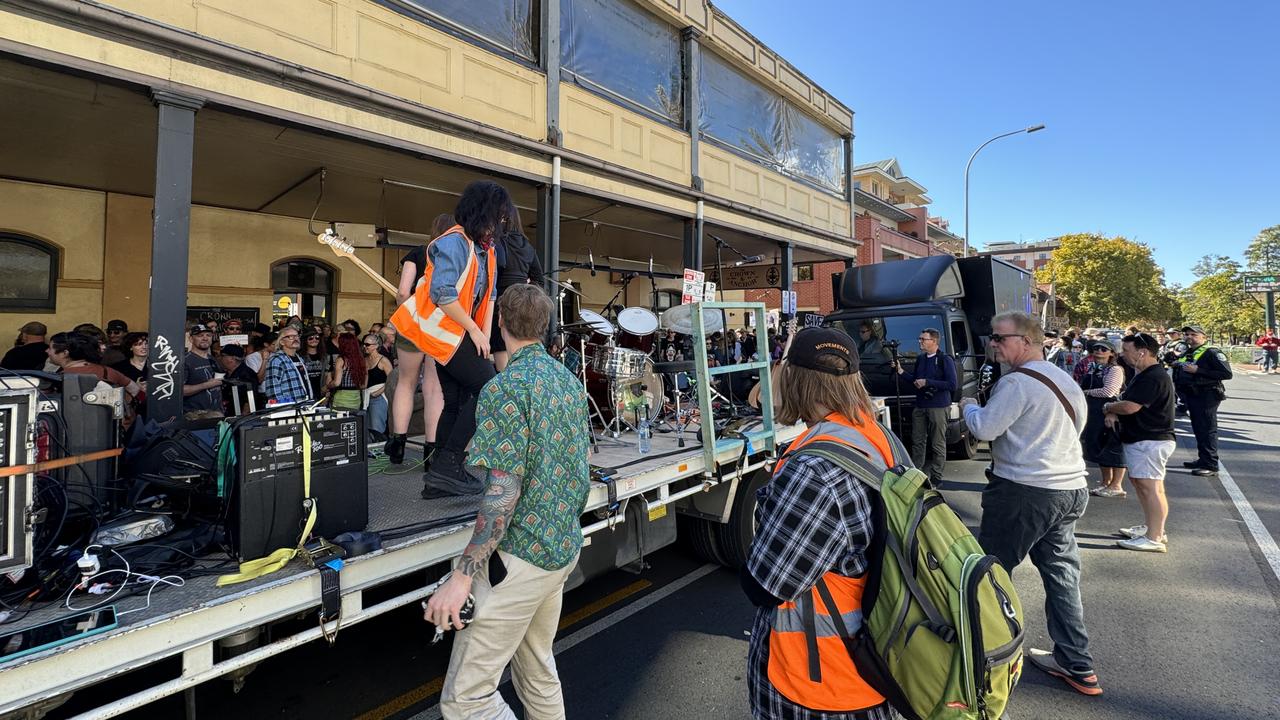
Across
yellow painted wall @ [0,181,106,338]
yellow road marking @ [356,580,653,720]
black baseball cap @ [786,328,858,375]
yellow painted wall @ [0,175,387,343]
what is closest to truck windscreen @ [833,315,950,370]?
yellow road marking @ [356,580,653,720]

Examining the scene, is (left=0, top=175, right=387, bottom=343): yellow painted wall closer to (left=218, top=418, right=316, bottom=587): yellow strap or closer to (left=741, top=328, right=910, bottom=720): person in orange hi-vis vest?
(left=218, top=418, right=316, bottom=587): yellow strap

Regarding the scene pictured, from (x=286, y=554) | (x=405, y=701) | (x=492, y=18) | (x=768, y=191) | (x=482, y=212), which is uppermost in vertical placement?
(x=492, y=18)

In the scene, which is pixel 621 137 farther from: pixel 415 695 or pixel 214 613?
pixel 214 613

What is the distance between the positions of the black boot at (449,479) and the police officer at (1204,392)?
31.8 feet

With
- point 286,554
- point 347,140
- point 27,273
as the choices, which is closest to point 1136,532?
point 286,554

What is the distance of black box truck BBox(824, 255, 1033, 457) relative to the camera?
809cm

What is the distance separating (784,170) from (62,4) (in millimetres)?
11063

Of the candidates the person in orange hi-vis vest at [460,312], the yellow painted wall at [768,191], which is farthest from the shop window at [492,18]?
the person in orange hi-vis vest at [460,312]

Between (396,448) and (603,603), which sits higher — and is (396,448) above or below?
above

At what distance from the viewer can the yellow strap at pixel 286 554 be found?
1.96 metres

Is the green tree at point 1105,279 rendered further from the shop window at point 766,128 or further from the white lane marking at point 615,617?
the white lane marking at point 615,617

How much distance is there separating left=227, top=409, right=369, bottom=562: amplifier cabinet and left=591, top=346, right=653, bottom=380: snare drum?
298 cm

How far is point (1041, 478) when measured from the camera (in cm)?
309

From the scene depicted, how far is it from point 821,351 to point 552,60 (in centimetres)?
732
